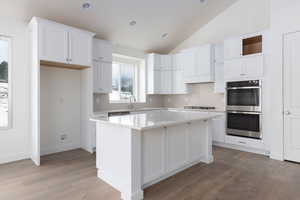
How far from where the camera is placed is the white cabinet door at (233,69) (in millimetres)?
3883

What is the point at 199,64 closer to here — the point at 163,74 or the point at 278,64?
the point at 163,74

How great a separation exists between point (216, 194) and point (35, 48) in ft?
12.0

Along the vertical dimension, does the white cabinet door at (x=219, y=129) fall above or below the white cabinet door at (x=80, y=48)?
below

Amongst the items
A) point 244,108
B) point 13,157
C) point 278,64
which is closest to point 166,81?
point 244,108

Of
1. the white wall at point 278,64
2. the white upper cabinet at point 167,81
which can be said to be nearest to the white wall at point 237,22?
the white wall at point 278,64

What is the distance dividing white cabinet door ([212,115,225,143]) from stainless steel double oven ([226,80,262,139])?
5.5 inches

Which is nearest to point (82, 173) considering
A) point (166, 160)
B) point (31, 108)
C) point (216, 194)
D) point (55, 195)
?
point (55, 195)

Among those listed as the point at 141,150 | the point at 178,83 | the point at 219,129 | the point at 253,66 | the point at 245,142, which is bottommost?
the point at 245,142

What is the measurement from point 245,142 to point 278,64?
172cm

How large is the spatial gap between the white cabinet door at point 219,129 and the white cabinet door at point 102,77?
9.01 ft

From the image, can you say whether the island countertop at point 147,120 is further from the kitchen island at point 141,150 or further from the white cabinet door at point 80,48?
the white cabinet door at point 80,48

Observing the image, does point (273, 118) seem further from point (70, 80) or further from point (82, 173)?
point (70, 80)

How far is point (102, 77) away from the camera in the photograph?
4.14 meters

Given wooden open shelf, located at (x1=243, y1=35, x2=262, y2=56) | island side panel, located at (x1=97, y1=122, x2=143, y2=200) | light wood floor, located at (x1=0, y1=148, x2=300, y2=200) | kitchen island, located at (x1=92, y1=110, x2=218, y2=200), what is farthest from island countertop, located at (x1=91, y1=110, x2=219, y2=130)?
wooden open shelf, located at (x1=243, y1=35, x2=262, y2=56)
